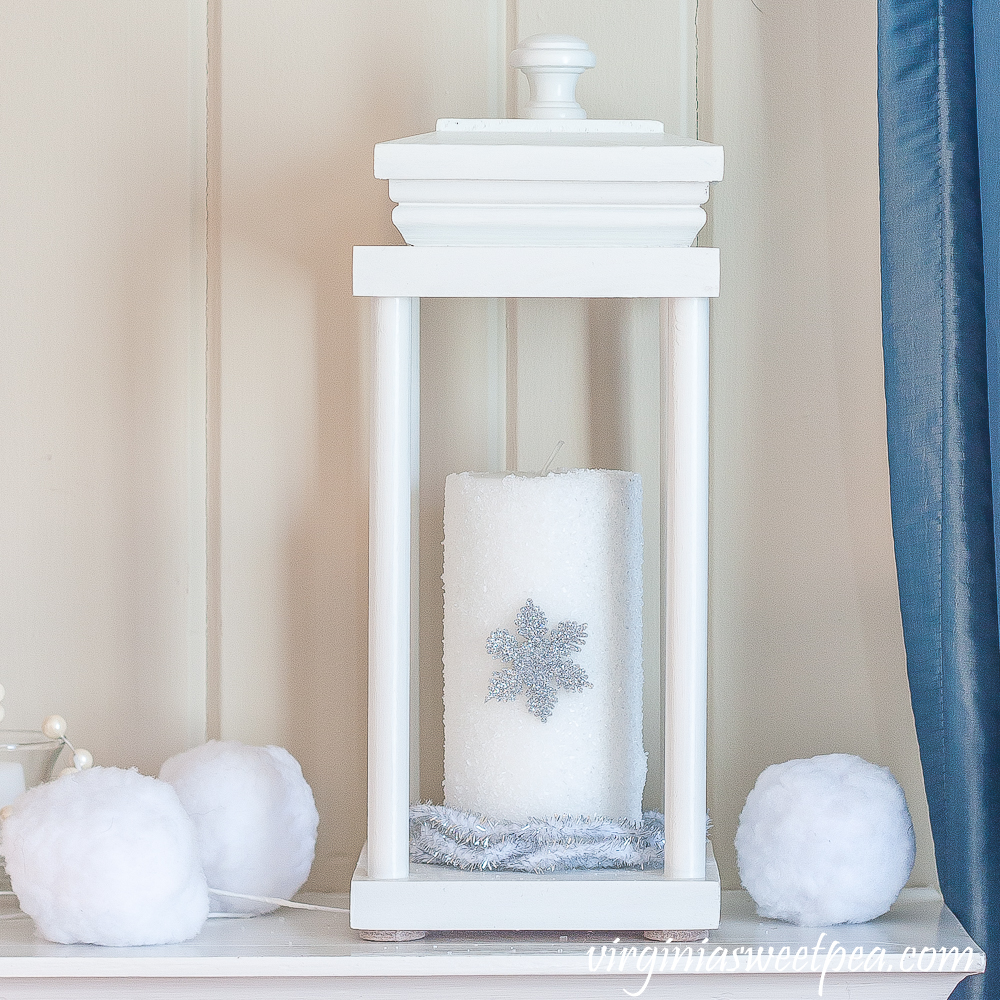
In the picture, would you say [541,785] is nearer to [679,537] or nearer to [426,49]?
[679,537]

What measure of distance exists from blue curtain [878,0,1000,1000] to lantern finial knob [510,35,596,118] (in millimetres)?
202

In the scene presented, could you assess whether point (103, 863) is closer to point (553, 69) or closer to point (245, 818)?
point (245, 818)

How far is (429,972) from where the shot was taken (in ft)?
1.95

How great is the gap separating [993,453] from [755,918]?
0.32 metres

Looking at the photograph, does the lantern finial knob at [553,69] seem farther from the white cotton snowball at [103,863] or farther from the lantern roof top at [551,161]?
the white cotton snowball at [103,863]

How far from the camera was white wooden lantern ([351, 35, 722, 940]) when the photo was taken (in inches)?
23.2

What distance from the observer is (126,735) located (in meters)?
0.80

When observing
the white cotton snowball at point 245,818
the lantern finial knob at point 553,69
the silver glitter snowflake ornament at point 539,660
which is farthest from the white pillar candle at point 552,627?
the lantern finial knob at point 553,69

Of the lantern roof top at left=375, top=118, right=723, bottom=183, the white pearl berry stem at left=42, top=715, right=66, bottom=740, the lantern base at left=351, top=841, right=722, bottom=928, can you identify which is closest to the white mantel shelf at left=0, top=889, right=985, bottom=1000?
the lantern base at left=351, top=841, right=722, bottom=928

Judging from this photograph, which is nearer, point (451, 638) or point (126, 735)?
point (451, 638)

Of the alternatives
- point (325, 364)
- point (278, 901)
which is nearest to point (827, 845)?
point (278, 901)

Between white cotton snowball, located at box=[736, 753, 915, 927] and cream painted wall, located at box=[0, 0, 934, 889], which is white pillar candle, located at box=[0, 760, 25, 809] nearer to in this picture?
cream painted wall, located at box=[0, 0, 934, 889]

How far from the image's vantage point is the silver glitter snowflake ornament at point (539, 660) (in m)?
0.64

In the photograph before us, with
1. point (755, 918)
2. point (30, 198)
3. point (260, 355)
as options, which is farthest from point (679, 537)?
point (30, 198)
